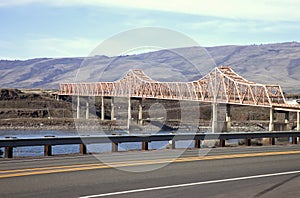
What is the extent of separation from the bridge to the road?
71629 mm

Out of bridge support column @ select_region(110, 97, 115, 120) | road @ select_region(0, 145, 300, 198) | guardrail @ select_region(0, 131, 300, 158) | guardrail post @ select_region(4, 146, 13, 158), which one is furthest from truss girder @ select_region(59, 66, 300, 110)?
road @ select_region(0, 145, 300, 198)

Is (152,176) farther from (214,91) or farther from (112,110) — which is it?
(112,110)

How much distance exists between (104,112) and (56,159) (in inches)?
4665

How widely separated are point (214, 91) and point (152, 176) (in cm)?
9191

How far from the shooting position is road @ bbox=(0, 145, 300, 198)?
1146cm

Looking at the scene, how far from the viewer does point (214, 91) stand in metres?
105

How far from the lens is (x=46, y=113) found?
122875mm

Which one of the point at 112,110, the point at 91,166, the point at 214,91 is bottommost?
the point at 112,110

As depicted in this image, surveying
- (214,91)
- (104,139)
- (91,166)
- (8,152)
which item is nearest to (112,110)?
(214,91)

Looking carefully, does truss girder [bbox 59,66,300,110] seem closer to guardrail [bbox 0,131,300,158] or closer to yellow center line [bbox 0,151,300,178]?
guardrail [bbox 0,131,300,158]

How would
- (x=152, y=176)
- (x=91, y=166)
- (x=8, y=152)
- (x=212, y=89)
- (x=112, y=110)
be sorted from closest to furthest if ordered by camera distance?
(x=152, y=176) → (x=91, y=166) → (x=8, y=152) → (x=212, y=89) → (x=112, y=110)

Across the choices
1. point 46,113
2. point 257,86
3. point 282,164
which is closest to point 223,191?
point 282,164

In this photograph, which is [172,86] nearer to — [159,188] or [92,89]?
[92,89]

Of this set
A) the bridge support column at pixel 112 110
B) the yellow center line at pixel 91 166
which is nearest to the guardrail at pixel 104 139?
the yellow center line at pixel 91 166
